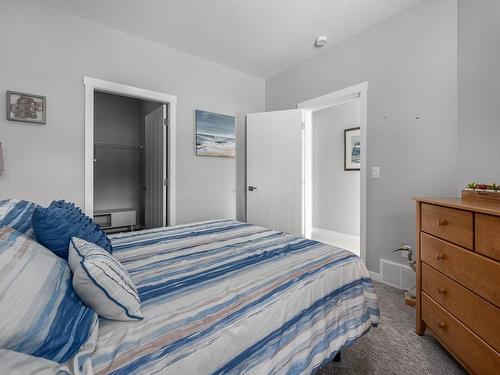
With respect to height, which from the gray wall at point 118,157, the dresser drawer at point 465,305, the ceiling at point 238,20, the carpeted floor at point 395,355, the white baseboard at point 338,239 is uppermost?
the ceiling at point 238,20

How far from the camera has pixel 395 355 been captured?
60.8 inches

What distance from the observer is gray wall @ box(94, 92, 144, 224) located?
4418 mm

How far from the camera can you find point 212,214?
358 cm

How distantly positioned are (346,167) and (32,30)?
451 centimetres

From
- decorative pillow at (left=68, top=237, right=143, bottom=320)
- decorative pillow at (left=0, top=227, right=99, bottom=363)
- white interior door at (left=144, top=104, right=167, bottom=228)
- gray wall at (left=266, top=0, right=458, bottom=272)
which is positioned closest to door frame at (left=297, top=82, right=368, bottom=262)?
gray wall at (left=266, top=0, right=458, bottom=272)

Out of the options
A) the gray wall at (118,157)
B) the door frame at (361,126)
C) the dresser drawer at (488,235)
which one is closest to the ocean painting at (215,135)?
the door frame at (361,126)

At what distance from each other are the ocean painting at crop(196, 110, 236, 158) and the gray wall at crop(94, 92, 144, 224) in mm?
1774

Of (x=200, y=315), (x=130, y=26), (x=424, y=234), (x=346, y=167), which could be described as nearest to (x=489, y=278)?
(x=424, y=234)

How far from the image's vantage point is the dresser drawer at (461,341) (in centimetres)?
114

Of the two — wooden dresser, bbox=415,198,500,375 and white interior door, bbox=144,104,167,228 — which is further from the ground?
white interior door, bbox=144,104,167,228

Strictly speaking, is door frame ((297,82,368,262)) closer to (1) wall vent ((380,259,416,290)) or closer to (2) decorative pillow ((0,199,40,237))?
(1) wall vent ((380,259,416,290))

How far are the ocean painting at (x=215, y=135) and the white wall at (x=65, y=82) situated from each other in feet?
0.41

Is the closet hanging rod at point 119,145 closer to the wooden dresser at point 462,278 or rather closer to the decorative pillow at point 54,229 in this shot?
the decorative pillow at point 54,229

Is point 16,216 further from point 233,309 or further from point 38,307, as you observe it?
point 233,309
